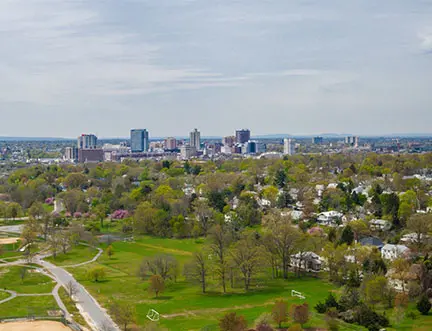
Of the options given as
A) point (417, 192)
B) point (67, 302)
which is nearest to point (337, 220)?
point (417, 192)

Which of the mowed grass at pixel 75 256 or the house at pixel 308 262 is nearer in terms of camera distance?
the house at pixel 308 262

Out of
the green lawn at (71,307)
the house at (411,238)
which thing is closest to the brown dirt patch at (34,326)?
the green lawn at (71,307)

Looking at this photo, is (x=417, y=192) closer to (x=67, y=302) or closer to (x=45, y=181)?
(x=67, y=302)

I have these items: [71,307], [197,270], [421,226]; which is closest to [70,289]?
[71,307]

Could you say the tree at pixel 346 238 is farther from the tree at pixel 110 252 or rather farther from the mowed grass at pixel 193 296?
the tree at pixel 110 252

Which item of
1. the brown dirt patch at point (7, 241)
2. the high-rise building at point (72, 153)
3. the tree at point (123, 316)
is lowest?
the brown dirt patch at point (7, 241)

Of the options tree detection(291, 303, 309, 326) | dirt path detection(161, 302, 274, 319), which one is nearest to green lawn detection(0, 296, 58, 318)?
dirt path detection(161, 302, 274, 319)

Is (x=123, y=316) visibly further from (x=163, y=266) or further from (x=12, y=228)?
(x=12, y=228)

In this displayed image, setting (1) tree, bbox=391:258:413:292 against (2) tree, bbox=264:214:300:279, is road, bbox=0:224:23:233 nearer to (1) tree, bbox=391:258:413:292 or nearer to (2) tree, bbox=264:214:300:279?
(2) tree, bbox=264:214:300:279
